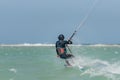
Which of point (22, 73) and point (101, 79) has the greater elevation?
point (101, 79)

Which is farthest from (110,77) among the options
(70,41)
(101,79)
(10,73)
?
(10,73)

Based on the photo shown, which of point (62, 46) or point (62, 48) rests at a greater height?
point (62, 46)

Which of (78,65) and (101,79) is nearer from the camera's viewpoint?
(101,79)

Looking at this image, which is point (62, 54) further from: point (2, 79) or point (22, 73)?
point (2, 79)

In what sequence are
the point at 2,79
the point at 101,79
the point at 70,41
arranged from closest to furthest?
the point at 101,79 < the point at 2,79 < the point at 70,41

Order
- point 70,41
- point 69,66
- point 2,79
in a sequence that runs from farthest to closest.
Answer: point 69,66, point 70,41, point 2,79

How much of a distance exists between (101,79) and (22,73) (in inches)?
230

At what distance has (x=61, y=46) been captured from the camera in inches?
1101

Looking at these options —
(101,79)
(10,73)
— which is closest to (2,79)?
(10,73)

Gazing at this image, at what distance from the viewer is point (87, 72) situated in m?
25.7

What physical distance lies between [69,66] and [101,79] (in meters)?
6.38

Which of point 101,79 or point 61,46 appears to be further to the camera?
point 61,46

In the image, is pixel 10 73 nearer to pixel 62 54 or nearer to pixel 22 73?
pixel 22 73

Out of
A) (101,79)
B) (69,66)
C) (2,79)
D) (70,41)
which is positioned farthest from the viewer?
(69,66)
